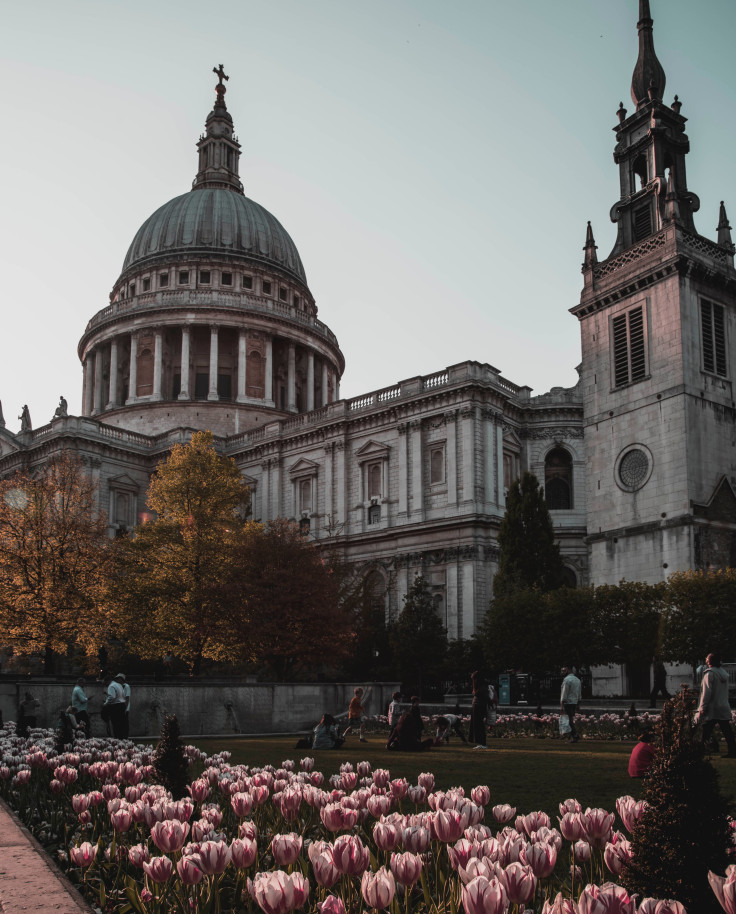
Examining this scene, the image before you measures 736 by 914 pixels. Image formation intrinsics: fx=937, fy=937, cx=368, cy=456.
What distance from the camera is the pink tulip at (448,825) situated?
17.1ft

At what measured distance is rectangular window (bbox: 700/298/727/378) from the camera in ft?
135

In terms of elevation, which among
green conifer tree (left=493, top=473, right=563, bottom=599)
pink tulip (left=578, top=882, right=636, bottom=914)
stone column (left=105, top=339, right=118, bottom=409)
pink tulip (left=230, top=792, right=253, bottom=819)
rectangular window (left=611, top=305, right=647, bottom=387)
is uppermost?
stone column (left=105, top=339, right=118, bottom=409)

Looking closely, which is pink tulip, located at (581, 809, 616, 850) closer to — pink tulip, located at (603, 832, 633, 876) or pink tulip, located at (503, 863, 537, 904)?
pink tulip, located at (603, 832, 633, 876)

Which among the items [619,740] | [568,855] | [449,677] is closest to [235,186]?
[449,677]

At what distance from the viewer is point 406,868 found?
435cm

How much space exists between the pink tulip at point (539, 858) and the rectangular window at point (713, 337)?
39.1 m

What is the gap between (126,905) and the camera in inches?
221

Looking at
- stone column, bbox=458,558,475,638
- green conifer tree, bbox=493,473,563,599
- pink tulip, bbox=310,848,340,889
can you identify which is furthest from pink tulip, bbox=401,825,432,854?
stone column, bbox=458,558,475,638

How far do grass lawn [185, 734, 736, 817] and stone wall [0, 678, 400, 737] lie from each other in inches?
172

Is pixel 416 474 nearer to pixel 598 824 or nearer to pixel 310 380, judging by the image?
pixel 310 380

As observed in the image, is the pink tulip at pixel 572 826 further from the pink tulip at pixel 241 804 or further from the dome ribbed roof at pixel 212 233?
the dome ribbed roof at pixel 212 233

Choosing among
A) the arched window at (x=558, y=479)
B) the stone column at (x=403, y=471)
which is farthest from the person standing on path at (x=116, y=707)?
the arched window at (x=558, y=479)

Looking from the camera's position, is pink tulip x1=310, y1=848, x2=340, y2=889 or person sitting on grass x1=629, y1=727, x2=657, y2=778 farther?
person sitting on grass x1=629, y1=727, x2=657, y2=778

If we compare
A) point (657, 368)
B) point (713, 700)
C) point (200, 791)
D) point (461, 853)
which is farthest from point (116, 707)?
point (657, 368)
